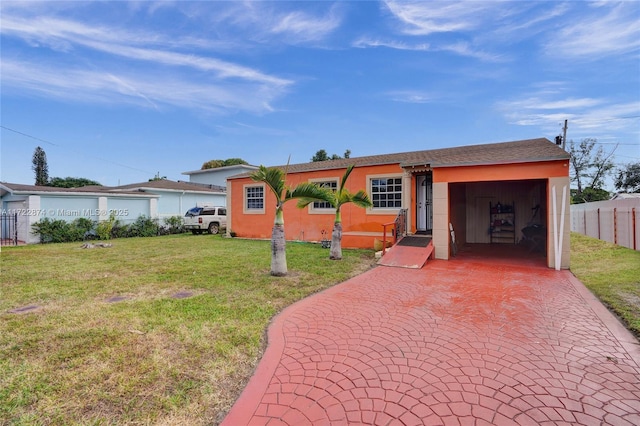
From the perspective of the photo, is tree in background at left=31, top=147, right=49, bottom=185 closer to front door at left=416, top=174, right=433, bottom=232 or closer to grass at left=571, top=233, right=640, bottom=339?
front door at left=416, top=174, right=433, bottom=232

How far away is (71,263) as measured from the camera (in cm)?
928

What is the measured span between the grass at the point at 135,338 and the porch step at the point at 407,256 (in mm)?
1407

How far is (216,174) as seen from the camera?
31391mm

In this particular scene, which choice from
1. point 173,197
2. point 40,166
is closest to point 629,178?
point 173,197

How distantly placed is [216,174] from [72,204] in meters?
15.2

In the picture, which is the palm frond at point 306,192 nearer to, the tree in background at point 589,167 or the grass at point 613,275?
the grass at point 613,275

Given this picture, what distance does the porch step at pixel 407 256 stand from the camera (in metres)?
8.73

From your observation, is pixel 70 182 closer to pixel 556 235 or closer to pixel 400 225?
pixel 400 225

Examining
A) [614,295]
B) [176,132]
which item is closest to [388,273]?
[614,295]

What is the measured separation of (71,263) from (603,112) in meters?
33.2

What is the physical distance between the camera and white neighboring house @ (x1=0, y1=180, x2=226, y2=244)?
15.5m

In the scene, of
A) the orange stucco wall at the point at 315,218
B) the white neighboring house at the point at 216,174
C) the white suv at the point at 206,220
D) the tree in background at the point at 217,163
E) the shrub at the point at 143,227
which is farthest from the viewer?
the tree in background at the point at 217,163

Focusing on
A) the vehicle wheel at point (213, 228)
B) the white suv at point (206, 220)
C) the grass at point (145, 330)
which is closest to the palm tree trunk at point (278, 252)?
the grass at point (145, 330)

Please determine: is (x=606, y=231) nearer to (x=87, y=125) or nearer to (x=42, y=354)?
(x=42, y=354)
